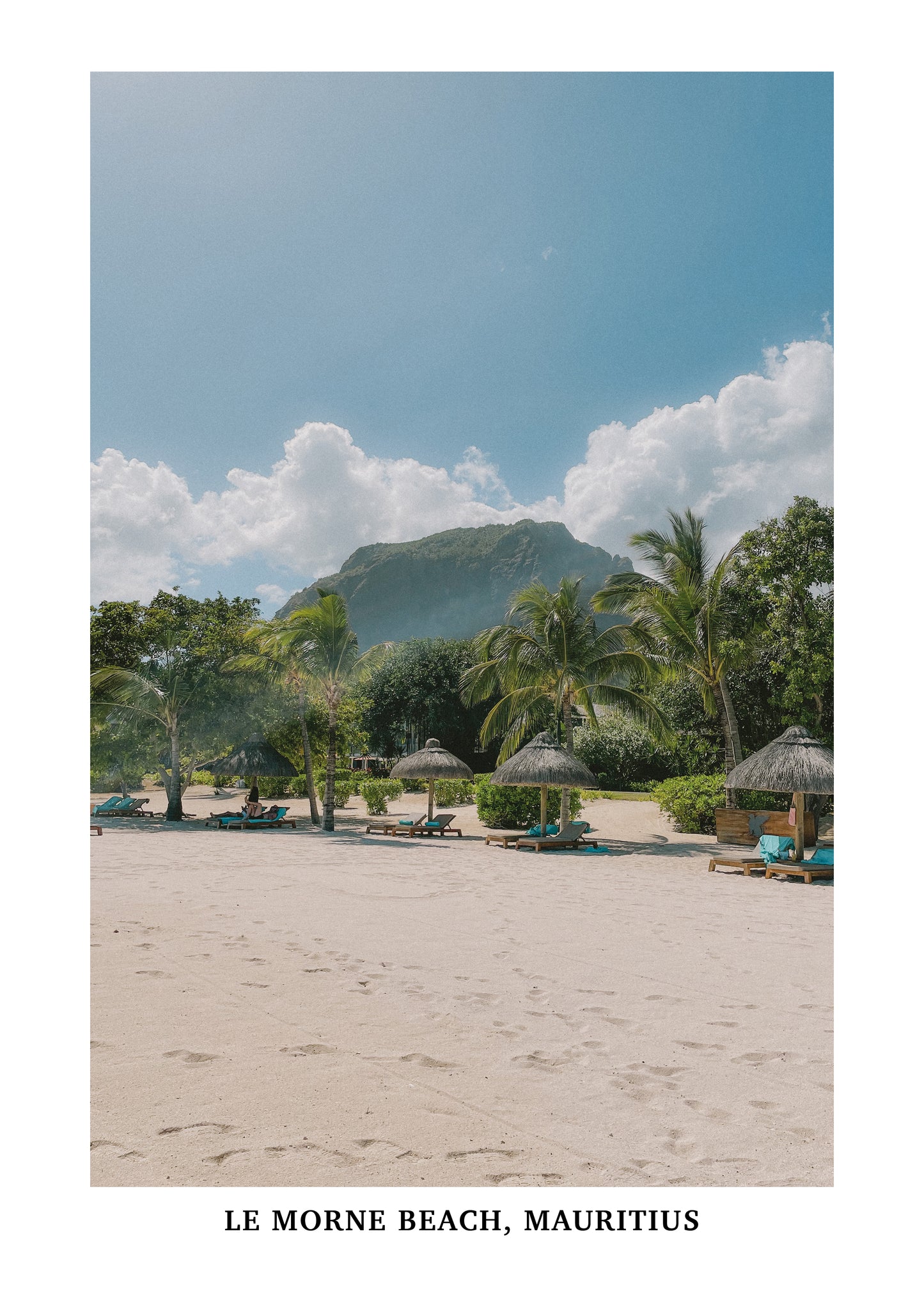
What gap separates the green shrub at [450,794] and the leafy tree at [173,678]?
6058 millimetres

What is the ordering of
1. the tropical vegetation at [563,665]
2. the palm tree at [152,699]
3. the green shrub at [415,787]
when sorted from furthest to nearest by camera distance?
the green shrub at [415,787], the palm tree at [152,699], the tropical vegetation at [563,665]

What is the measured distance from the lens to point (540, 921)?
769 centimetres

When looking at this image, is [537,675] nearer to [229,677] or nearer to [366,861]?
[366,861]

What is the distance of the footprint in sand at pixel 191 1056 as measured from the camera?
3.83 metres

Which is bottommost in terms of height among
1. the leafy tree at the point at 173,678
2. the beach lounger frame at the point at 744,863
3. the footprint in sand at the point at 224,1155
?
the beach lounger frame at the point at 744,863

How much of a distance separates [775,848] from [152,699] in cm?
1446

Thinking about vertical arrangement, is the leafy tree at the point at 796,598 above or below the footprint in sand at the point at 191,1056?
above

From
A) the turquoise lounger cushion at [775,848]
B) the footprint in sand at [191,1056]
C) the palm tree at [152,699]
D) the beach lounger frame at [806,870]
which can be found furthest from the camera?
the palm tree at [152,699]

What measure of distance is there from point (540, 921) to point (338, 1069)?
13.8ft

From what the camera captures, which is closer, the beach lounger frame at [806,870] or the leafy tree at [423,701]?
the beach lounger frame at [806,870]

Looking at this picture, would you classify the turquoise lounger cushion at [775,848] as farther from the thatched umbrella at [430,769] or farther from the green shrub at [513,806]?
the thatched umbrella at [430,769]

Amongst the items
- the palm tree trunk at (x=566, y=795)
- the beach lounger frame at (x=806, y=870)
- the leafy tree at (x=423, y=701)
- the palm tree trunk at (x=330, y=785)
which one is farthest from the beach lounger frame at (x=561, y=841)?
the leafy tree at (x=423, y=701)

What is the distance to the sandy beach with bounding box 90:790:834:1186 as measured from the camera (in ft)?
9.88

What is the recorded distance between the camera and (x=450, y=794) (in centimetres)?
2355
